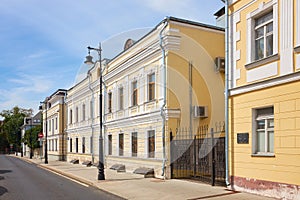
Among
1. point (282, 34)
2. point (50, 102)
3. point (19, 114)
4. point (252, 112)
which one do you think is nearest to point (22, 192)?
point (252, 112)

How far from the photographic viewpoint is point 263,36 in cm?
1158

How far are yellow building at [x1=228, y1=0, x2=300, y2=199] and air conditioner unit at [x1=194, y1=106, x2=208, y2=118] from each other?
5.36m

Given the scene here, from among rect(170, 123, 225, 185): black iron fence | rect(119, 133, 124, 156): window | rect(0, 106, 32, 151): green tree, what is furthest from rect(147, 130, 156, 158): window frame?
rect(0, 106, 32, 151): green tree

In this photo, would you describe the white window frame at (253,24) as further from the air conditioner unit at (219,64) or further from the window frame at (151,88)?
the window frame at (151,88)

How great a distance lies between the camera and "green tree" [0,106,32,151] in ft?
325

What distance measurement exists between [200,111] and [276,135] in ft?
25.6

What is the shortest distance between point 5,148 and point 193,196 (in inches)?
4300

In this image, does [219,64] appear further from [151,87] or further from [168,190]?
[168,190]

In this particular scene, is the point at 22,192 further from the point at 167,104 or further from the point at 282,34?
the point at 282,34

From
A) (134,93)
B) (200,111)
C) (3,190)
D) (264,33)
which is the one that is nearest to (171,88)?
(200,111)

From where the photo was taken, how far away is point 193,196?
11.9 m

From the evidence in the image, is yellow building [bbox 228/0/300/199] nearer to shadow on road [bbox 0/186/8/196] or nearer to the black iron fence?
the black iron fence

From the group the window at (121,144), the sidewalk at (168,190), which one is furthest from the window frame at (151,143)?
the window at (121,144)

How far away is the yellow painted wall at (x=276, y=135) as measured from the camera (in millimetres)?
9938
